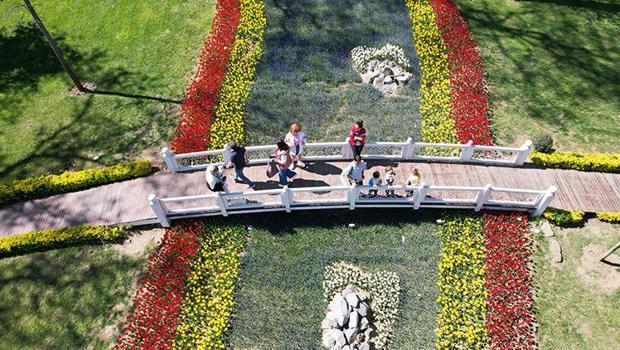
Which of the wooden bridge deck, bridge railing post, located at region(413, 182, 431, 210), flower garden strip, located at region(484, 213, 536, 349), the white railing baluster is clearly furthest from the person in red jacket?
flower garden strip, located at region(484, 213, 536, 349)

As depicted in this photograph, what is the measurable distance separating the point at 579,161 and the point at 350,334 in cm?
1180

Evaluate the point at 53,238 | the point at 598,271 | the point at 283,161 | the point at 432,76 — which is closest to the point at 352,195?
the point at 283,161

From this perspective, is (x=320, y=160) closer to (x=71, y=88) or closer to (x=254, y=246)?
(x=254, y=246)

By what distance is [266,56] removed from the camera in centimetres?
2172

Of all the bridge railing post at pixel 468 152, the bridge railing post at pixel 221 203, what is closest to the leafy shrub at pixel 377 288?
the bridge railing post at pixel 221 203

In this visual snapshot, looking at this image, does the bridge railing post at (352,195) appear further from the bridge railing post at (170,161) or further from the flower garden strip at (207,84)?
the bridge railing post at (170,161)

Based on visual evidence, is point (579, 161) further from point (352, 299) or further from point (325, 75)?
point (325, 75)

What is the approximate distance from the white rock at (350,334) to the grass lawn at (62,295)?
769 cm

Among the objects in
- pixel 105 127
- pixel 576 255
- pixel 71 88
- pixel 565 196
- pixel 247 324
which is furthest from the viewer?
pixel 71 88

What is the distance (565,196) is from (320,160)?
9757 mm

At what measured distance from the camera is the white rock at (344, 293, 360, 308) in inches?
560

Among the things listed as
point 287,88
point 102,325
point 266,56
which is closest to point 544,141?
point 287,88

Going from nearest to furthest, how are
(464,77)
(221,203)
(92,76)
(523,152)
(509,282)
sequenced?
(509,282)
(221,203)
(523,152)
(464,77)
(92,76)

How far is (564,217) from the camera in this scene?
624 inches
